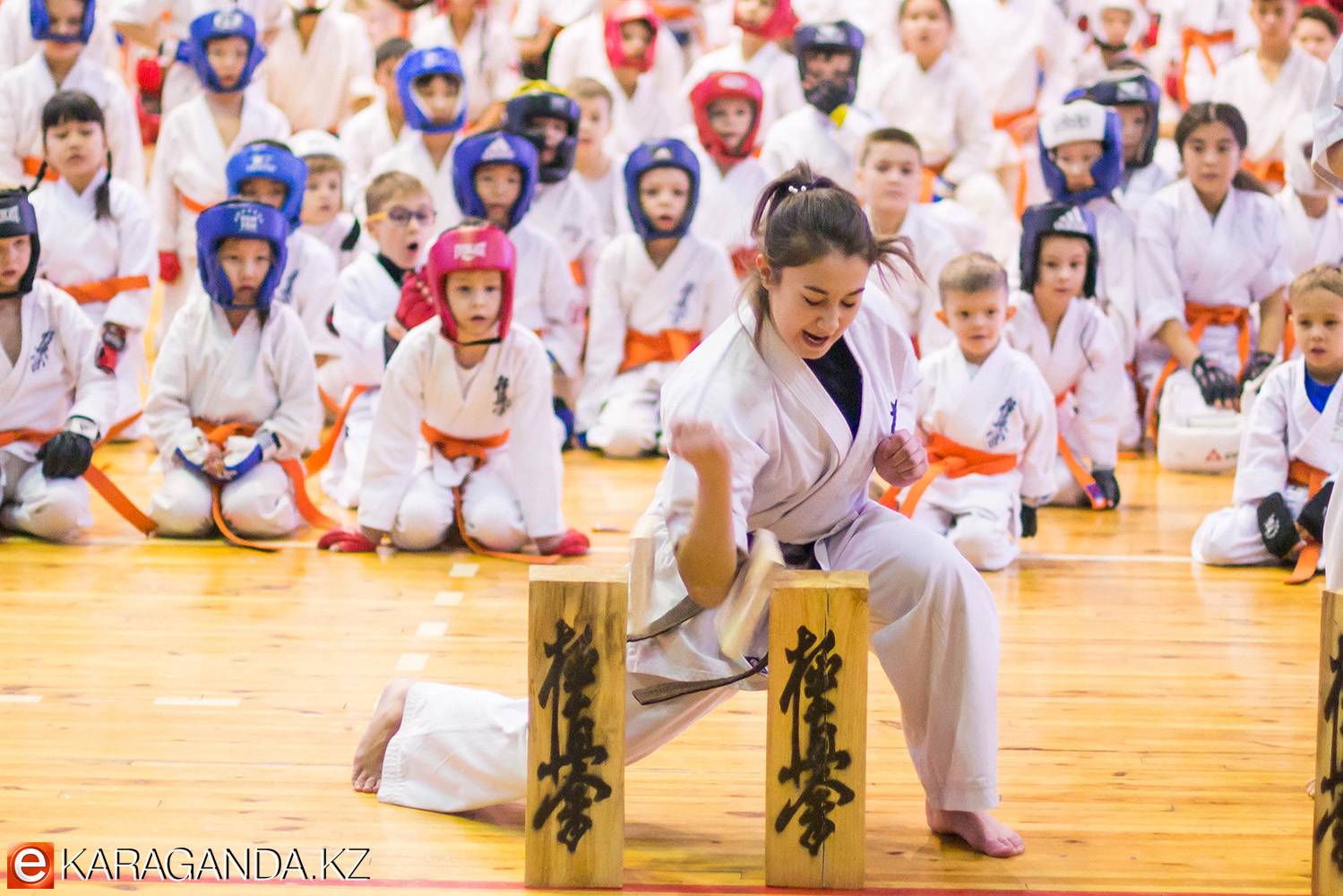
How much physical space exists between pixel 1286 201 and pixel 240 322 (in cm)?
461

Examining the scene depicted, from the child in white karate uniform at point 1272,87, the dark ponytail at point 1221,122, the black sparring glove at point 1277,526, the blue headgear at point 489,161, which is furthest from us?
the child in white karate uniform at point 1272,87

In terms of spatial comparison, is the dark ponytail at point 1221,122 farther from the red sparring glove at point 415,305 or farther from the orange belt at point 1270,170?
the red sparring glove at point 415,305

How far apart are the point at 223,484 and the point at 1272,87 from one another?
18.1 ft

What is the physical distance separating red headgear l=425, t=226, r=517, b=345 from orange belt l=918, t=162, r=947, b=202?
9.96 feet

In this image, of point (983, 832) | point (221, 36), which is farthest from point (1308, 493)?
point (221, 36)

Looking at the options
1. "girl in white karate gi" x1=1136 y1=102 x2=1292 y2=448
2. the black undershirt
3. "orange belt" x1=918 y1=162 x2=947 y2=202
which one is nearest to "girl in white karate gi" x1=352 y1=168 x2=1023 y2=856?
the black undershirt

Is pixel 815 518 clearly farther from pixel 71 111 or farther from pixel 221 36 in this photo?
pixel 221 36

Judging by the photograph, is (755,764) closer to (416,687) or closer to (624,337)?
(416,687)

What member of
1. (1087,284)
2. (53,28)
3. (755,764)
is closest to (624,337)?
(1087,284)

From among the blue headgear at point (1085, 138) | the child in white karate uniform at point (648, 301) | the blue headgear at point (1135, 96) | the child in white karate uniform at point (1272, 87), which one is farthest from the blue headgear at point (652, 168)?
the child in white karate uniform at point (1272, 87)

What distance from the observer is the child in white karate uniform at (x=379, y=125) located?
7113 millimetres

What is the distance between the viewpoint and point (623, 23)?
727 centimetres

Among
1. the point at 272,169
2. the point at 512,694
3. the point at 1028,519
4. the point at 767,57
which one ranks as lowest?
the point at 512,694

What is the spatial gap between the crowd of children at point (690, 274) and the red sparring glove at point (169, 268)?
0.03 metres
